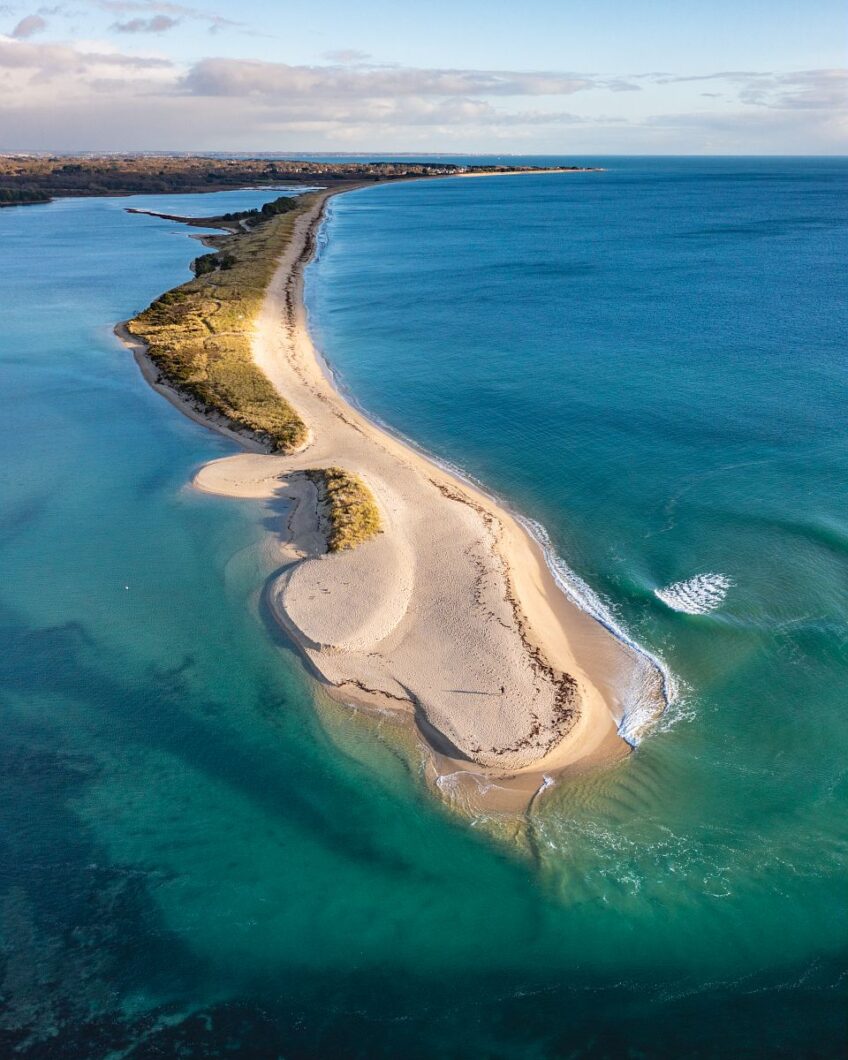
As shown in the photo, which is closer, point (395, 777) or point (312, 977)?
point (312, 977)

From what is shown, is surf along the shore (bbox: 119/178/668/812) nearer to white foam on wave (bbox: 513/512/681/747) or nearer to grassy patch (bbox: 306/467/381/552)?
white foam on wave (bbox: 513/512/681/747)

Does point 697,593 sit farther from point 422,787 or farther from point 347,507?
point 347,507

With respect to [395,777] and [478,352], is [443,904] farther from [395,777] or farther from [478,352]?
[478,352]

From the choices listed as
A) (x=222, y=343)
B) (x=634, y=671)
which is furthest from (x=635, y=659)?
(x=222, y=343)

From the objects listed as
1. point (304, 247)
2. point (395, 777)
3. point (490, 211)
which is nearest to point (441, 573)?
point (395, 777)

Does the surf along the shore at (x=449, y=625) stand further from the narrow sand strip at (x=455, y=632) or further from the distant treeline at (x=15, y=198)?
the distant treeline at (x=15, y=198)

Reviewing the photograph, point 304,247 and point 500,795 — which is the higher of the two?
point 304,247
